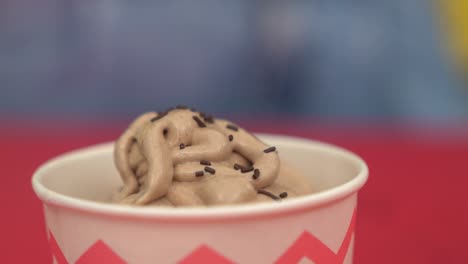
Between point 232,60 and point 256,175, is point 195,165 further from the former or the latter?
point 232,60

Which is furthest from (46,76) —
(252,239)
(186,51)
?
(252,239)

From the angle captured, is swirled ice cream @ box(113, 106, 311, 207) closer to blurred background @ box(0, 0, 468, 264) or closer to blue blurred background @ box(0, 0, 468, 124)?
blurred background @ box(0, 0, 468, 264)

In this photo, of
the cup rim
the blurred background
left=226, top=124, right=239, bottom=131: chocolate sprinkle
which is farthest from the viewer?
the blurred background

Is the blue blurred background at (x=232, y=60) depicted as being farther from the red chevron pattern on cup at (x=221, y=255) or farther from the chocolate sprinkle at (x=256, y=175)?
the red chevron pattern on cup at (x=221, y=255)

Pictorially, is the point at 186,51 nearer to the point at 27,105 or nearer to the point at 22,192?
the point at 27,105

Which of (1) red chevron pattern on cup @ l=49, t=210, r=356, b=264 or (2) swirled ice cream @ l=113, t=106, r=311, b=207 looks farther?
(2) swirled ice cream @ l=113, t=106, r=311, b=207

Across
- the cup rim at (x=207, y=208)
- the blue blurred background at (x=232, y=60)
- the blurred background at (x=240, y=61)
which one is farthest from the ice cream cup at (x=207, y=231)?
the blue blurred background at (x=232, y=60)

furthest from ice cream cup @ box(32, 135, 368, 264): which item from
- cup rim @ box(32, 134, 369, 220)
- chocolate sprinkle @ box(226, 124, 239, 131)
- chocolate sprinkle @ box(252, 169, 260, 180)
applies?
chocolate sprinkle @ box(226, 124, 239, 131)
